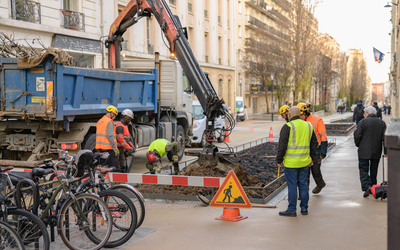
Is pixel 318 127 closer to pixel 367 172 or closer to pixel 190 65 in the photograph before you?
pixel 367 172

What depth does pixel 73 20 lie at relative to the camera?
66.2 ft

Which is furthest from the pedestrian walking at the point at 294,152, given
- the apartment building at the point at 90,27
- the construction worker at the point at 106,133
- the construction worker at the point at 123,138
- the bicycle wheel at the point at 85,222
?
the apartment building at the point at 90,27

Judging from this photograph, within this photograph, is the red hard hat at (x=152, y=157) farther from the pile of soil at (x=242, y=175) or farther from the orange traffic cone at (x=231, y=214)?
the orange traffic cone at (x=231, y=214)

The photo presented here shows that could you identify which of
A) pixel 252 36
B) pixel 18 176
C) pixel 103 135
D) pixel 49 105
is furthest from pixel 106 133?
pixel 252 36

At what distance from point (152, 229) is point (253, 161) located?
711 centimetres

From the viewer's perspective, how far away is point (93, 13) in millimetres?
21641

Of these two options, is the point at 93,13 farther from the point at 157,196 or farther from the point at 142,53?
the point at 157,196

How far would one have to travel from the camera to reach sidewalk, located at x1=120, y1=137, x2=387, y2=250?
5516 mm

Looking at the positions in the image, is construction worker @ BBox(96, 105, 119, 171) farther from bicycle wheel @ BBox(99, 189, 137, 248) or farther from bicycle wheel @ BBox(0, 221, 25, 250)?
bicycle wheel @ BBox(0, 221, 25, 250)

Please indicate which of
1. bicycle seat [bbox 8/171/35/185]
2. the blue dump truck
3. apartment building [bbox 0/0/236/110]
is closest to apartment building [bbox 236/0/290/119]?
apartment building [bbox 0/0/236/110]

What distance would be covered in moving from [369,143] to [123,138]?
482cm

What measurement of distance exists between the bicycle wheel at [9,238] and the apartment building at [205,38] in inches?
813

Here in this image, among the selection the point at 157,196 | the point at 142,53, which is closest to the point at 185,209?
the point at 157,196

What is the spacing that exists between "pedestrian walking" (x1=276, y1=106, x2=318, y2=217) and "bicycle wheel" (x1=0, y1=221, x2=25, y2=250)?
3924 millimetres
